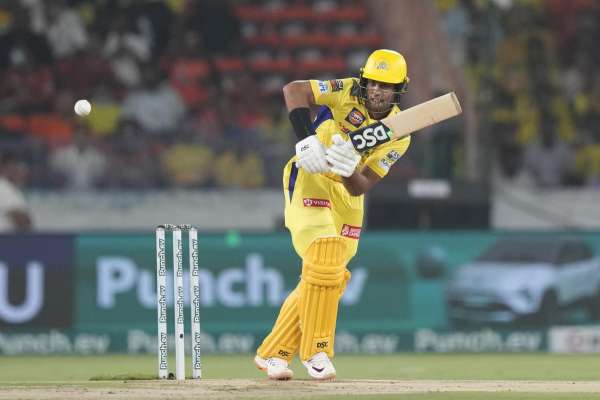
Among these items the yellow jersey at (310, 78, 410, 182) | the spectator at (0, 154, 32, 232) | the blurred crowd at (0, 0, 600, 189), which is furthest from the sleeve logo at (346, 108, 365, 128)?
the blurred crowd at (0, 0, 600, 189)

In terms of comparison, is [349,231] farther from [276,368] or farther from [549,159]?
[549,159]

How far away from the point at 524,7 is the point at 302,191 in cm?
1111

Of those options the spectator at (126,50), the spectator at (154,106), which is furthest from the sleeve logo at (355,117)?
the spectator at (126,50)

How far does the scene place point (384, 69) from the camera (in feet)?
24.3

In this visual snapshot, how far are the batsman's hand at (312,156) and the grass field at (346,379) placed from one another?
117 cm

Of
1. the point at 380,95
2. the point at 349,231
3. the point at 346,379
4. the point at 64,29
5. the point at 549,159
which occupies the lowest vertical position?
the point at 346,379

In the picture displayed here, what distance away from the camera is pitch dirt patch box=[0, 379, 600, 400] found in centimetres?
655

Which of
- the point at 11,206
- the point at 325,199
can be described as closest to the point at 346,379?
the point at 325,199

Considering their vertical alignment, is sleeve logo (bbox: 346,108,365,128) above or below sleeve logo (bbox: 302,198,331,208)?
above

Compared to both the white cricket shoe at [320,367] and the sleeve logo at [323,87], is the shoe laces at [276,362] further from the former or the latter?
the sleeve logo at [323,87]

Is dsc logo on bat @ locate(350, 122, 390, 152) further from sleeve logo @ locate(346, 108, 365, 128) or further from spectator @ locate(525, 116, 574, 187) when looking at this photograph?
spectator @ locate(525, 116, 574, 187)

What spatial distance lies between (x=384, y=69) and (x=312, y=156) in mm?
722

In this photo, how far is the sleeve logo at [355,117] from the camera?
7.57m

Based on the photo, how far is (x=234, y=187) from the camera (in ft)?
51.9
